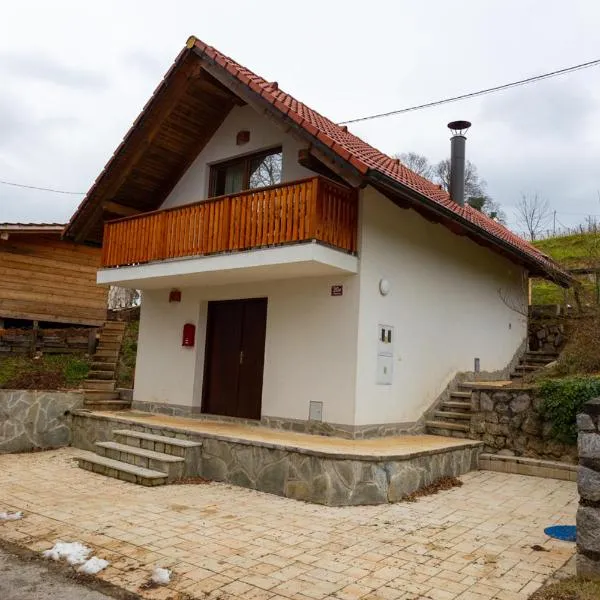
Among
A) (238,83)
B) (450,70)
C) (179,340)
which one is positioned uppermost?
(450,70)

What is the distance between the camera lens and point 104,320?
17.4m

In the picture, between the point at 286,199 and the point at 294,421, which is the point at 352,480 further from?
the point at 286,199

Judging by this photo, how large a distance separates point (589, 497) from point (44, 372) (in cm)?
1238

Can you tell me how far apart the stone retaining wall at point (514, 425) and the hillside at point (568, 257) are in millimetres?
4701

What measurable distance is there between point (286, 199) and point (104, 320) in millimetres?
10580

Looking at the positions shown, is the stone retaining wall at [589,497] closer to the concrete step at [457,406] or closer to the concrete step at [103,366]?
the concrete step at [457,406]

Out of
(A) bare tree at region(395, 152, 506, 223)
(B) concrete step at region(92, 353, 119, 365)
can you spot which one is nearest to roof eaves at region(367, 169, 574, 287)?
(B) concrete step at region(92, 353, 119, 365)

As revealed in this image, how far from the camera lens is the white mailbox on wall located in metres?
9.46

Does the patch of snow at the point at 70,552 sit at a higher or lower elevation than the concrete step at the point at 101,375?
lower

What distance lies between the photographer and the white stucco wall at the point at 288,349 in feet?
30.1

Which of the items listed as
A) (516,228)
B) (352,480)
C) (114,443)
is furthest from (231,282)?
(516,228)

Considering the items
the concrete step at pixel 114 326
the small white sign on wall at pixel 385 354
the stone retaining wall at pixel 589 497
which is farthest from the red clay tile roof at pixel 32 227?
the stone retaining wall at pixel 589 497

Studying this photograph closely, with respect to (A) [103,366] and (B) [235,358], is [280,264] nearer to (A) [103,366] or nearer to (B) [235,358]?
(B) [235,358]

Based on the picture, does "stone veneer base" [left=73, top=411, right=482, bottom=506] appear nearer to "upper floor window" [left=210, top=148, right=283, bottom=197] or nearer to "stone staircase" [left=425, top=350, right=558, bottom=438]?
"stone staircase" [left=425, top=350, right=558, bottom=438]
